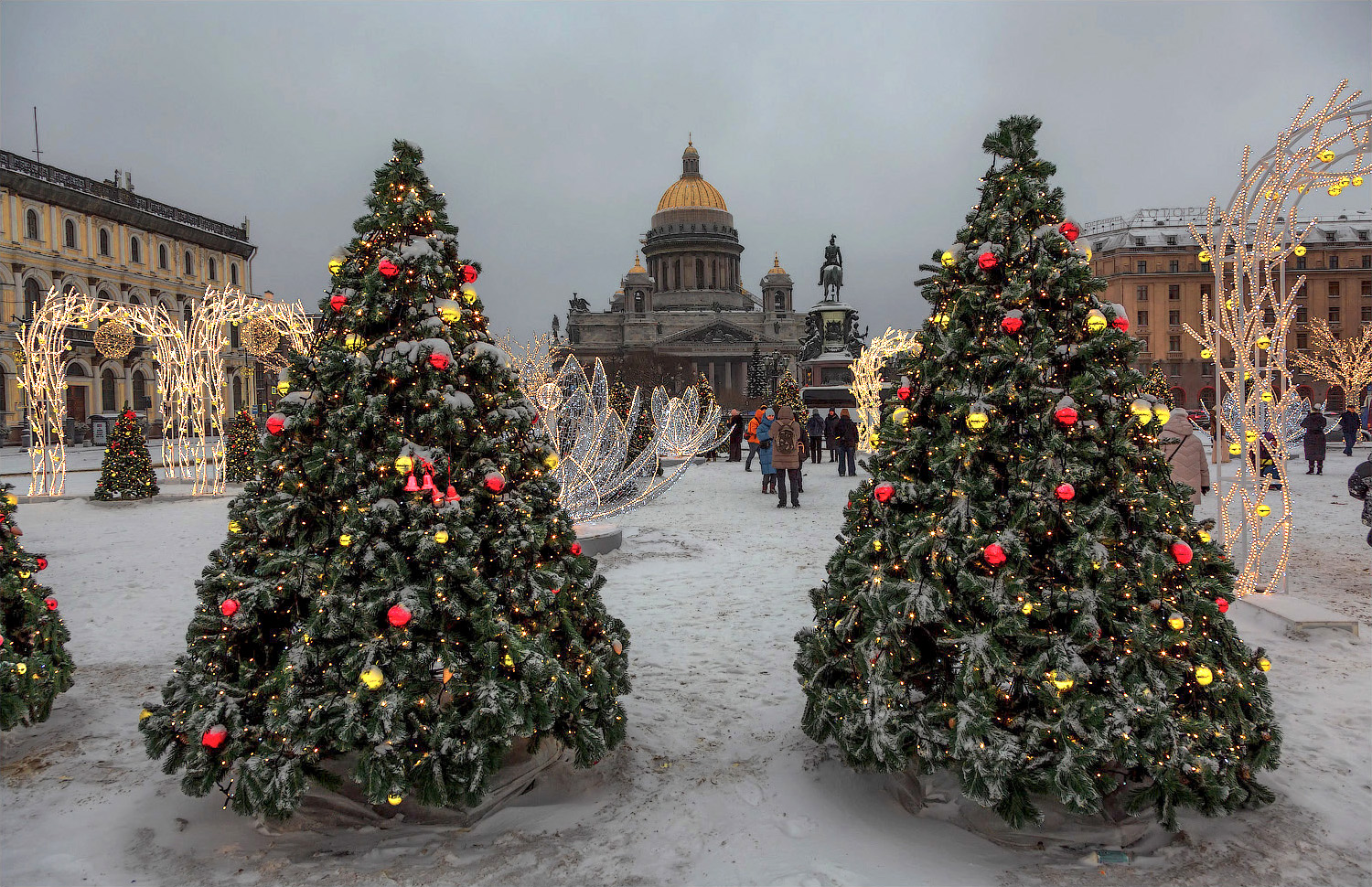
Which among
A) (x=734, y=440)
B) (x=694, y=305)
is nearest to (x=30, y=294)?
(x=734, y=440)

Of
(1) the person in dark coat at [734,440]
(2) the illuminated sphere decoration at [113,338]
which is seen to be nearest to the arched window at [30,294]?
(2) the illuminated sphere decoration at [113,338]

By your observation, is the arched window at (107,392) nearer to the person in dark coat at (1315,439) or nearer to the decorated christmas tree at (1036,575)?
the person in dark coat at (1315,439)

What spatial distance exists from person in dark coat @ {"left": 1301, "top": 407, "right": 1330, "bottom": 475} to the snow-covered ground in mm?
13147

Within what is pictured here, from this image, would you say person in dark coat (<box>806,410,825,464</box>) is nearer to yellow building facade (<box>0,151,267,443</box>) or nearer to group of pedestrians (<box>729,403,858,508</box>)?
group of pedestrians (<box>729,403,858,508</box>)

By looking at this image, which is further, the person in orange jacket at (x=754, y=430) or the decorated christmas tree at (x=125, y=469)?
the person in orange jacket at (x=754, y=430)

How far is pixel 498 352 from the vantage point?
367 cm

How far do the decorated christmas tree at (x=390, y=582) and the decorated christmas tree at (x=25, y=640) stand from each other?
107 cm

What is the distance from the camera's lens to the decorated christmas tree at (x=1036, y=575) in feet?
10.1

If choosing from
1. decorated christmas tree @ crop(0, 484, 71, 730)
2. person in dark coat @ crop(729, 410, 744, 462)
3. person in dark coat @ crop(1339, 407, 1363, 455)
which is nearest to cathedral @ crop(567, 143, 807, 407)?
person in dark coat @ crop(729, 410, 744, 462)

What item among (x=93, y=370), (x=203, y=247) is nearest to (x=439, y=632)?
(x=93, y=370)

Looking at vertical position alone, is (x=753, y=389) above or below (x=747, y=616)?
above

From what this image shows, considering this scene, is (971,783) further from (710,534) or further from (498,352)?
(710,534)

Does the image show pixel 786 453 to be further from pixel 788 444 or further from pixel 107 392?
pixel 107 392

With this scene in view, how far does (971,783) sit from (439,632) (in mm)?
2105
